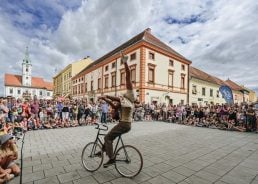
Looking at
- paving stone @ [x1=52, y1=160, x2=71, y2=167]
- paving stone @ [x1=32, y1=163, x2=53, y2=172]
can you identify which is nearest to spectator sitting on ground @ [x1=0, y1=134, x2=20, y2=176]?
paving stone @ [x1=32, y1=163, x2=53, y2=172]

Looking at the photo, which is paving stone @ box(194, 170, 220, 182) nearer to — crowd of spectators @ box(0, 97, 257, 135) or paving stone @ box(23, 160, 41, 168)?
paving stone @ box(23, 160, 41, 168)

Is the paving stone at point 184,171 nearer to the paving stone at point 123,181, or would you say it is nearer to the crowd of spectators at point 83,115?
the paving stone at point 123,181

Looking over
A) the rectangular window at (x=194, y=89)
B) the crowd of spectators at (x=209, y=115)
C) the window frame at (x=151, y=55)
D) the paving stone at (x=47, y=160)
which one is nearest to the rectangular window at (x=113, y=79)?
the window frame at (x=151, y=55)

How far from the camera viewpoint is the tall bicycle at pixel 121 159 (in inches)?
154

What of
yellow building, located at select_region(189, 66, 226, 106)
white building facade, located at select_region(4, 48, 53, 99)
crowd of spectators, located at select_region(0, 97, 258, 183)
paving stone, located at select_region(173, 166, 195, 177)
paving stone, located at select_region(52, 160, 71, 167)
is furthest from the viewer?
white building facade, located at select_region(4, 48, 53, 99)

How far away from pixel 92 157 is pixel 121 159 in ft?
2.51

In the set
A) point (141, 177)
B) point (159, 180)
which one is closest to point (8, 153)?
point (141, 177)

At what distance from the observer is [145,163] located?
15.7 ft

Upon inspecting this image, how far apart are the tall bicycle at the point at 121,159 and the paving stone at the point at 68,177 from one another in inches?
14.1

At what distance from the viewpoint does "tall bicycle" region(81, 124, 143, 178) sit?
12.8ft

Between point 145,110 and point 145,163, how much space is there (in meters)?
13.8

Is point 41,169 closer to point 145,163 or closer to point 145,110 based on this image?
point 145,163

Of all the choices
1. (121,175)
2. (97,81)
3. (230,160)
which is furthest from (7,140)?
(97,81)

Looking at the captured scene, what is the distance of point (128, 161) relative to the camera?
157 inches
